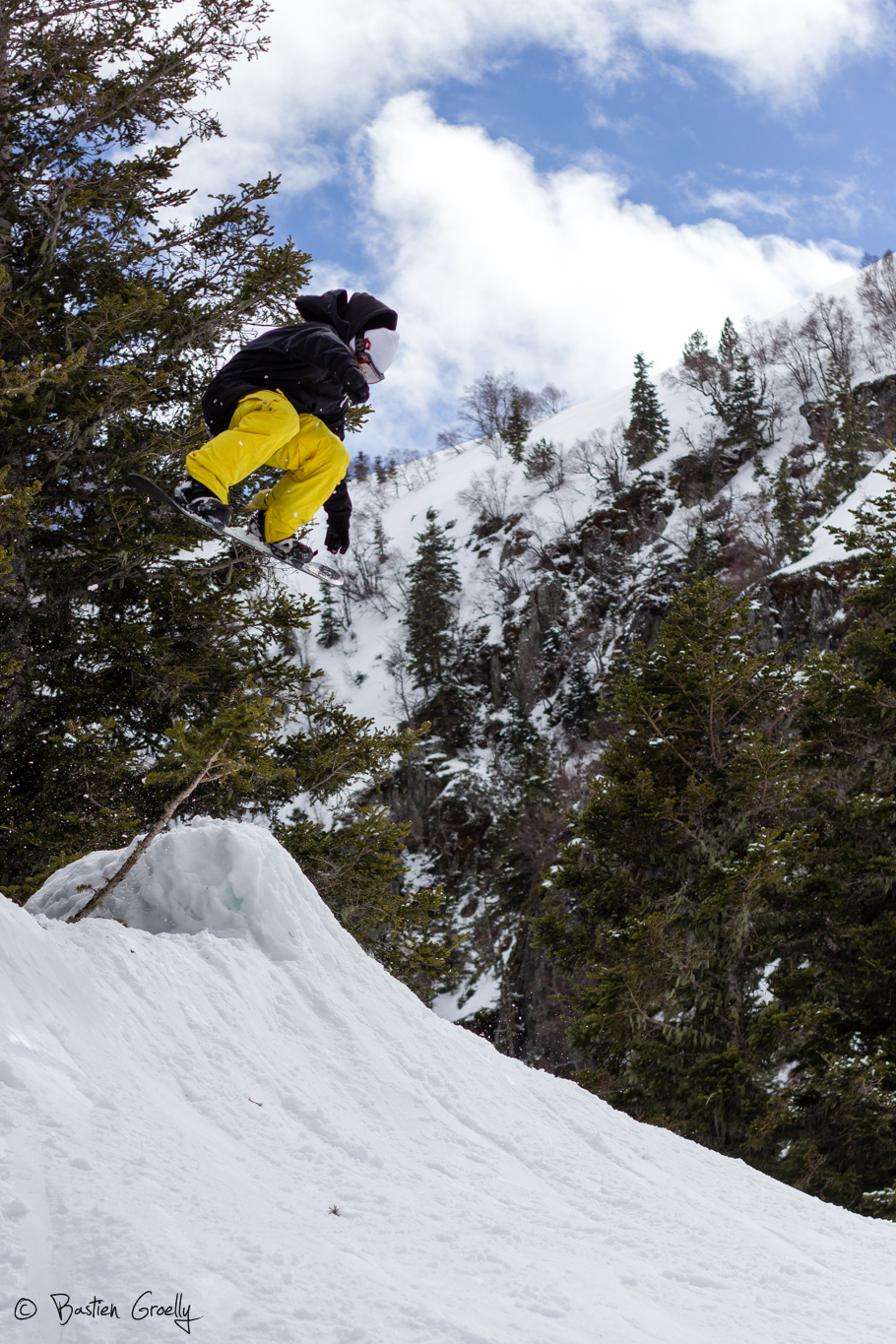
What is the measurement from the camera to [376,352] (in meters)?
4.78

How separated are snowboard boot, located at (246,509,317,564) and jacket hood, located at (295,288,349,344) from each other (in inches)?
50.9

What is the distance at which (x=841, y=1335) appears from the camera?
2.49 meters

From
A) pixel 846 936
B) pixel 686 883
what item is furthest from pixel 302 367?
pixel 846 936

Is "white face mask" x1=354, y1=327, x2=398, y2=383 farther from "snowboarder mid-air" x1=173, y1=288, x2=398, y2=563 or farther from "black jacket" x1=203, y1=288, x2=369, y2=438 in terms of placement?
"black jacket" x1=203, y1=288, x2=369, y2=438

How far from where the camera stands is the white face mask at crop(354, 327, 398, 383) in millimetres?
4746

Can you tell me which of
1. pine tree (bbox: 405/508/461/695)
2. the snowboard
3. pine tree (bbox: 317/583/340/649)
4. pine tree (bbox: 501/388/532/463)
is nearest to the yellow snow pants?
the snowboard

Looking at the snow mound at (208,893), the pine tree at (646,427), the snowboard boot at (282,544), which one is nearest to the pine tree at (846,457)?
the pine tree at (646,427)

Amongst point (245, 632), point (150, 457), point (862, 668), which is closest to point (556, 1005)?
point (862, 668)

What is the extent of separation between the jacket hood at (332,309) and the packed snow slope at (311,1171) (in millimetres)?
2850

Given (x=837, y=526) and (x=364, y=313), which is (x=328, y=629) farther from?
(x=364, y=313)

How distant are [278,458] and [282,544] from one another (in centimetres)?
59

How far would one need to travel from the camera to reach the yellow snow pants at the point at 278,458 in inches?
176

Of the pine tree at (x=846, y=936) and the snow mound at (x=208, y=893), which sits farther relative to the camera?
the pine tree at (x=846, y=936)

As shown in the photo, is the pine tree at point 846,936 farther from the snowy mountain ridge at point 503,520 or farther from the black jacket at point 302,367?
the snowy mountain ridge at point 503,520
